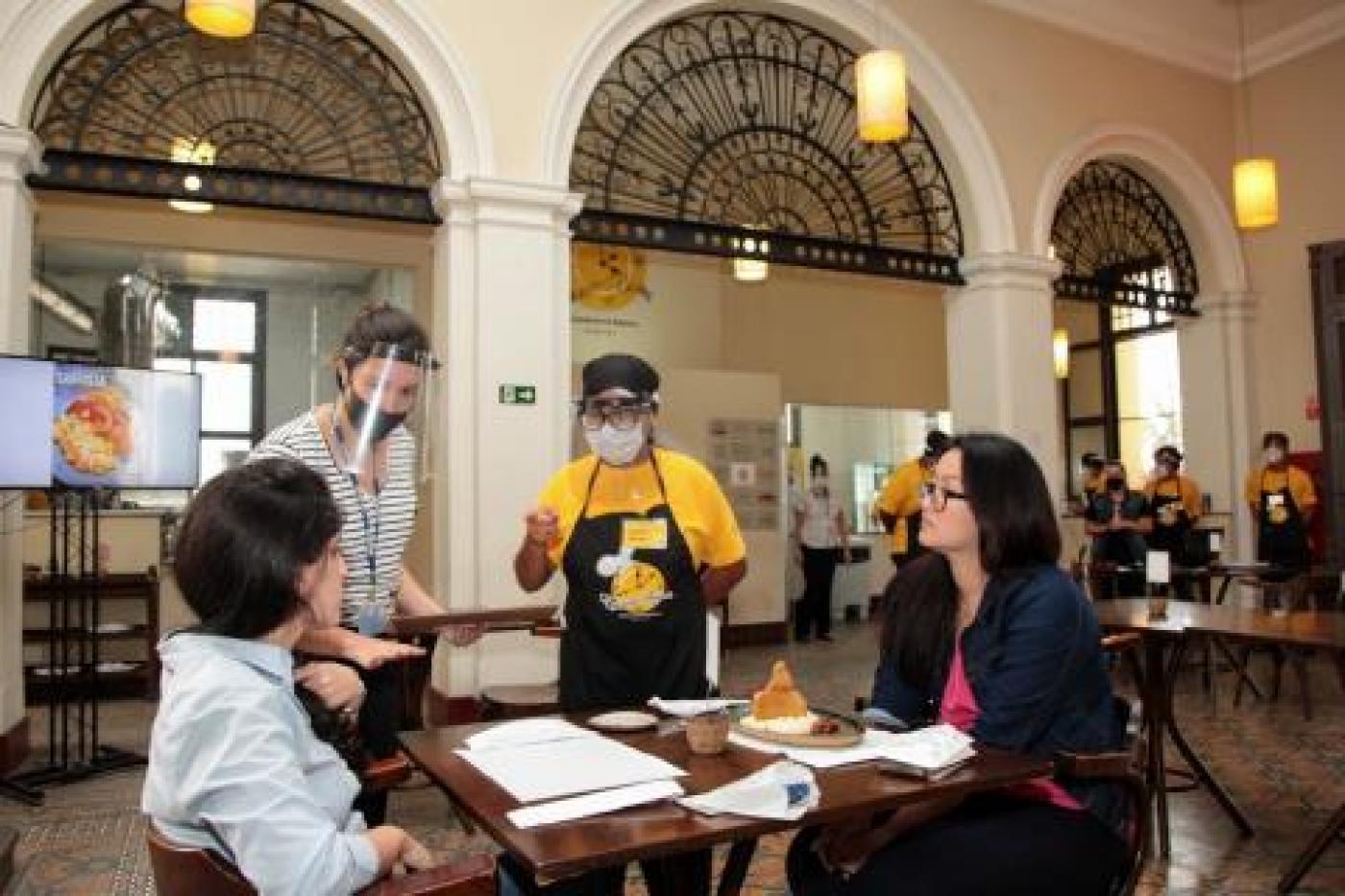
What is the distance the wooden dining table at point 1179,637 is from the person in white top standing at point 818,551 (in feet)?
16.9

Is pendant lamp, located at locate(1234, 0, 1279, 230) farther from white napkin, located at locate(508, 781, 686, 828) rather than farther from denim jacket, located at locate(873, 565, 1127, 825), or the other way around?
white napkin, located at locate(508, 781, 686, 828)

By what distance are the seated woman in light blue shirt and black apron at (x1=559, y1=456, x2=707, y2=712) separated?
979mm

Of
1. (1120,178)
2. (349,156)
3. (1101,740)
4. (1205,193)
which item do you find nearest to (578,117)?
(349,156)

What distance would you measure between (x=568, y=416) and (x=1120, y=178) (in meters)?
5.53

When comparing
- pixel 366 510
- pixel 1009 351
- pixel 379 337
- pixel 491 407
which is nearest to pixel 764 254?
pixel 1009 351

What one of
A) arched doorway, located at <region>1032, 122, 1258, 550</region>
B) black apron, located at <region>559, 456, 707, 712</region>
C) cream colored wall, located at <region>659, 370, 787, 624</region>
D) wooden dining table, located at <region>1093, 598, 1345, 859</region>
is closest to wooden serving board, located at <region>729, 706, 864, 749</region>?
black apron, located at <region>559, 456, 707, 712</region>

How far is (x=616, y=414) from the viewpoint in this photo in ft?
8.63

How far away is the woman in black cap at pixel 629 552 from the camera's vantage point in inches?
99.7

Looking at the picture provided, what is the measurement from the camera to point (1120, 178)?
27.4 ft

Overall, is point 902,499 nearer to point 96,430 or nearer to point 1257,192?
point 1257,192

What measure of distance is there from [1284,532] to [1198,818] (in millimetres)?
4542

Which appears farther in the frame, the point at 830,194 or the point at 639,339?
the point at 639,339

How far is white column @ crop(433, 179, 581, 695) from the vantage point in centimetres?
506

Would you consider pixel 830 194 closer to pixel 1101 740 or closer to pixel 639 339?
pixel 639 339
